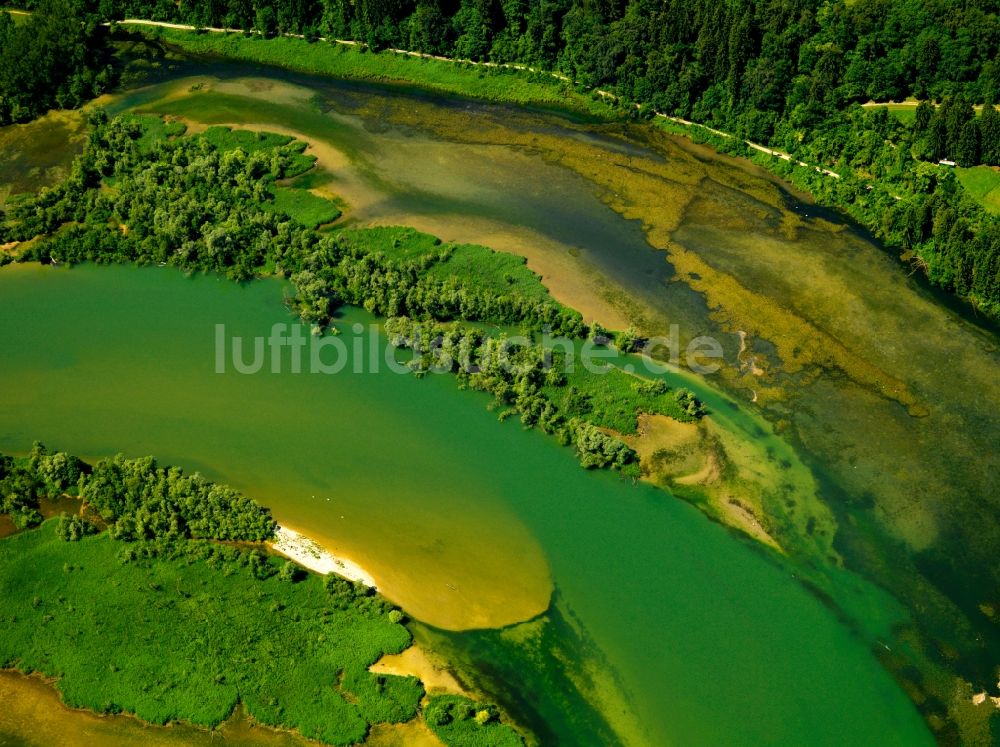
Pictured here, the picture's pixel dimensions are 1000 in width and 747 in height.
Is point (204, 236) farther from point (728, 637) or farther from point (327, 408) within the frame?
point (728, 637)

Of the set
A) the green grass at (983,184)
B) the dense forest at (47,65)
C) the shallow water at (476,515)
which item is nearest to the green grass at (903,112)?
the green grass at (983,184)

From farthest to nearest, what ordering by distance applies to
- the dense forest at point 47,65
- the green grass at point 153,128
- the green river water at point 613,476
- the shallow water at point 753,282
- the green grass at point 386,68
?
the green grass at point 386,68, the dense forest at point 47,65, the green grass at point 153,128, the shallow water at point 753,282, the green river water at point 613,476

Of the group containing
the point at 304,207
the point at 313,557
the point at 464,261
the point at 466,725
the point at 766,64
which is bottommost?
the point at 466,725

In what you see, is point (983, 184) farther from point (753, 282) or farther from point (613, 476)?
point (613, 476)

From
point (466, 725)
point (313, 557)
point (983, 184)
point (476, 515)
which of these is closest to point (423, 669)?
point (466, 725)

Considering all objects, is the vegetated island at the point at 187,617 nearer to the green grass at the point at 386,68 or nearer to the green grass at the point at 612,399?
the green grass at the point at 612,399

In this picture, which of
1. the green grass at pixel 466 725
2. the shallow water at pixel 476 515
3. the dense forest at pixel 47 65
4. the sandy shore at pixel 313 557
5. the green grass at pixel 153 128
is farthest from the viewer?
the dense forest at pixel 47 65

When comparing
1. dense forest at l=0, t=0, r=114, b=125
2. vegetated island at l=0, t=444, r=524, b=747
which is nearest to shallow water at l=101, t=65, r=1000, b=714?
dense forest at l=0, t=0, r=114, b=125
